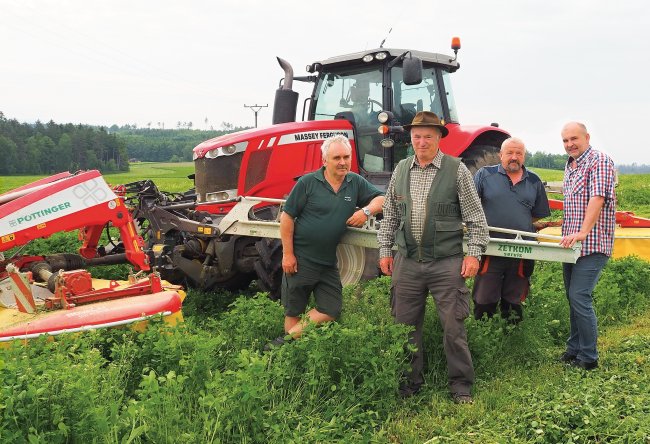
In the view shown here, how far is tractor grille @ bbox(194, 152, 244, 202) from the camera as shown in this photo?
7043mm

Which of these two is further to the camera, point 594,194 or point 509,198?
point 509,198

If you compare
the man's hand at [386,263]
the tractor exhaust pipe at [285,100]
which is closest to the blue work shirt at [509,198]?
the man's hand at [386,263]

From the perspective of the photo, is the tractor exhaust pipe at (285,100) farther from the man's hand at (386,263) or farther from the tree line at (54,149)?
the tree line at (54,149)

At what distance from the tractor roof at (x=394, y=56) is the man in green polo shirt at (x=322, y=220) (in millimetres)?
3071

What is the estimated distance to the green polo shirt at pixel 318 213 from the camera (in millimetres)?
4637

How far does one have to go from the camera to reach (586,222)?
4.67m

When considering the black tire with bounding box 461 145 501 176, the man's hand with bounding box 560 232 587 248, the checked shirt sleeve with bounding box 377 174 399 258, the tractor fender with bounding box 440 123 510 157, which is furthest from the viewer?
the black tire with bounding box 461 145 501 176

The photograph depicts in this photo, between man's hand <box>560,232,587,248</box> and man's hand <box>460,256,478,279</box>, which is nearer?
man's hand <box>460,256,478,279</box>

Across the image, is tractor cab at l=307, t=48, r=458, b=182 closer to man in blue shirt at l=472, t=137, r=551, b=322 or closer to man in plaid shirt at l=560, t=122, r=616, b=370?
man in blue shirt at l=472, t=137, r=551, b=322

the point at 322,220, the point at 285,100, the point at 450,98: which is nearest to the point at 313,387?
the point at 322,220

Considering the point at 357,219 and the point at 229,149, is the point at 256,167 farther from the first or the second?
the point at 357,219

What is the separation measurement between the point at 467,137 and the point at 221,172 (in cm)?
292

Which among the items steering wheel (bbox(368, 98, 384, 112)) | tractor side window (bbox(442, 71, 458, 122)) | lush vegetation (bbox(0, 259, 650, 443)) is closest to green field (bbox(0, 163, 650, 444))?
lush vegetation (bbox(0, 259, 650, 443))

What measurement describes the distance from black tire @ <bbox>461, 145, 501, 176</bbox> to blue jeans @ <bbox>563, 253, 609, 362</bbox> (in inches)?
113
